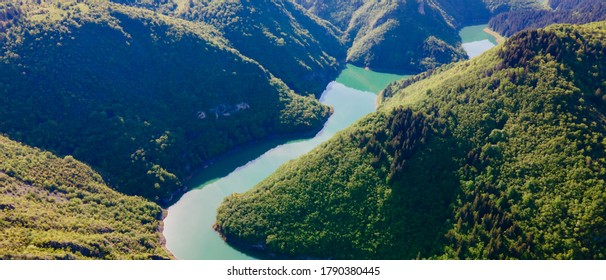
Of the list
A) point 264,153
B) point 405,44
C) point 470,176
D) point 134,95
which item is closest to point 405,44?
point 405,44

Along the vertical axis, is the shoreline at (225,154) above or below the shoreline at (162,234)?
above

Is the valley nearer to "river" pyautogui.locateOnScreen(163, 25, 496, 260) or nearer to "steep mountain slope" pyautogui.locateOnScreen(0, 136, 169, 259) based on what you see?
"steep mountain slope" pyautogui.locateOnScreen(0, 136, 169, 259)

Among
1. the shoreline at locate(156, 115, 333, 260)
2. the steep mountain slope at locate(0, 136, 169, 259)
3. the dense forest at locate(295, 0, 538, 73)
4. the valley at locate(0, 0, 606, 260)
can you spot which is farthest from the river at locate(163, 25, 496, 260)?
the dense forest at locate(295, 0, 538, 73)

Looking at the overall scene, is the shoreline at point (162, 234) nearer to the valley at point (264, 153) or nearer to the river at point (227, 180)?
the valley at point (264, 153)

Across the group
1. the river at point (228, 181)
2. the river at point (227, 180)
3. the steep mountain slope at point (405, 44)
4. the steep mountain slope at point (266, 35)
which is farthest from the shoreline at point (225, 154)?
the steep mountain slope at point (405, 44)

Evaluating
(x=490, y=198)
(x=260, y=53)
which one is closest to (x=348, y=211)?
(x=490, y=198)
